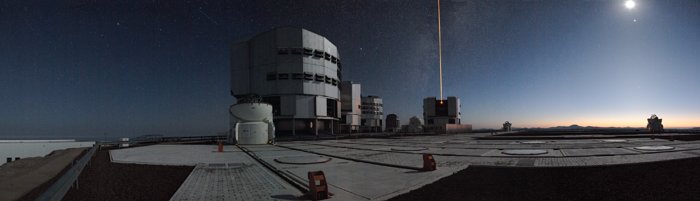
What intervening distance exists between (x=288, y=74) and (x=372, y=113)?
67.3 meters

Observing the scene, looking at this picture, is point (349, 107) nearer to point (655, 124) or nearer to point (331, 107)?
point (331, 107)

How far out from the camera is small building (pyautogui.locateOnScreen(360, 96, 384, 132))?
119 meters

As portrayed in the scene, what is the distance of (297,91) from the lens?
57188mm

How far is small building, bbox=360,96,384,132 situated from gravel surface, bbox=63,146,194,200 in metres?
104

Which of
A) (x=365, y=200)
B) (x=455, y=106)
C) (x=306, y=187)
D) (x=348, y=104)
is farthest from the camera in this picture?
(x=455, y=106)

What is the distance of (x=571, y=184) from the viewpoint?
7934 millimetres

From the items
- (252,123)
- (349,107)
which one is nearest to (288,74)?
(252,123)

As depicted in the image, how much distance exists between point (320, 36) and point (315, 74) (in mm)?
7874

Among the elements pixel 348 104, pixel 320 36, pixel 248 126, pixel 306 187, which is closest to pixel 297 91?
pixel 320 36

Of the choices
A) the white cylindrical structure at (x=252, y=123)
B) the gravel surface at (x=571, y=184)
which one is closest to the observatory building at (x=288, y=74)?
the white cylindrical structure at (x=252, y=123)

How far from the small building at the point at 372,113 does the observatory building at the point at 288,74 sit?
56.1m

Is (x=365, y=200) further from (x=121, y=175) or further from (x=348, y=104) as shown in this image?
(x=348, y=104)

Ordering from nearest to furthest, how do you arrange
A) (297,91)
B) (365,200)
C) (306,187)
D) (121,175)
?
(365,200) → (306,187) → (121,175) → (297,91)

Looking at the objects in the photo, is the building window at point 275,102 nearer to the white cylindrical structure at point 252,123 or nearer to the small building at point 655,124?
the white cylindrical structure at point 252,123
